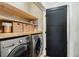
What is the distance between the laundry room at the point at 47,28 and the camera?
0.92 metres

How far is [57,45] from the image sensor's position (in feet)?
3.81

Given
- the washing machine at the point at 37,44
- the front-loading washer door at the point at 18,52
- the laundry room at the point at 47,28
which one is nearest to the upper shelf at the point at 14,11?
the laundry room at the point at 47,28

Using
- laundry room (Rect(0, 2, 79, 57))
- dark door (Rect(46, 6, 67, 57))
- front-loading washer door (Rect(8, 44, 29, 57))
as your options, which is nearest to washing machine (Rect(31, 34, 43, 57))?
laundry room (Rect(0, 2, 79, 57))

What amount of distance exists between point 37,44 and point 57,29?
15.5 inches

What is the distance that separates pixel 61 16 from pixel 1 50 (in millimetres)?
750

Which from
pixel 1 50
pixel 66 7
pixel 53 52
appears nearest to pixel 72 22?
pixel 66 7

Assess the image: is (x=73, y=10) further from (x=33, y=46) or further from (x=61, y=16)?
(x=33, y=46)

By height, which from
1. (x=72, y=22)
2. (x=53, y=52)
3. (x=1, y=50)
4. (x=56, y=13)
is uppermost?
(x=56, y=13)

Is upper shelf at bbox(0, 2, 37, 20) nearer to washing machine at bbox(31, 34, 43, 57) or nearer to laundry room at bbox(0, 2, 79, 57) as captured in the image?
laundry room at bbox(0, 2, 79, 57)

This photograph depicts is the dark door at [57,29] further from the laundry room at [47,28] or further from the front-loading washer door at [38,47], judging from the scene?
the front-loading washer door at [38,47]

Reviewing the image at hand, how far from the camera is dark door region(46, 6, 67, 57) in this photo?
1.05m

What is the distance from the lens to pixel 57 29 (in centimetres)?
111

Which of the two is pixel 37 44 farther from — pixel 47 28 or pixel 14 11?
pixel 14 11

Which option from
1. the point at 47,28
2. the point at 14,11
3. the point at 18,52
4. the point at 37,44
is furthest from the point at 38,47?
the point at 14,11
